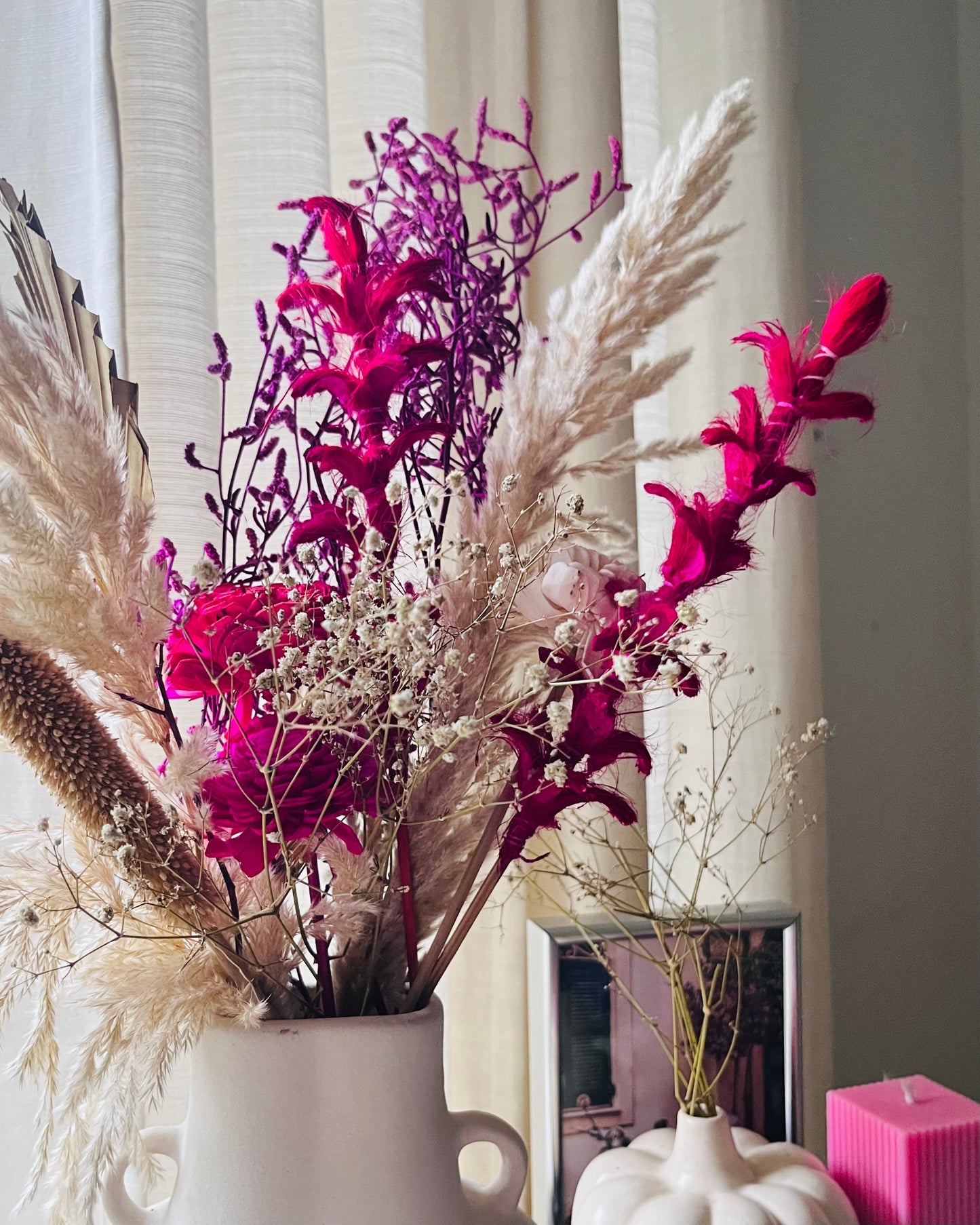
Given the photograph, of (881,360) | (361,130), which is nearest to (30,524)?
(361,130)

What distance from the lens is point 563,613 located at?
0.46 metres

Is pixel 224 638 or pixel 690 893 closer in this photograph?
pixel 224 638

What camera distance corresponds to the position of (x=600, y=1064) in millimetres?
611

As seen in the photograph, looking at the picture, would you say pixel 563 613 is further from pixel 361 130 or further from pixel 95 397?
pixel 361 130

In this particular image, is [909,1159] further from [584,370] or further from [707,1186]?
[584,370]

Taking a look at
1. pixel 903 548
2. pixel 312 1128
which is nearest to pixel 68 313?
pixel 312 1128

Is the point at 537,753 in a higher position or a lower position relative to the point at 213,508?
lower

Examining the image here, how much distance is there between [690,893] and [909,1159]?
1.21 feet

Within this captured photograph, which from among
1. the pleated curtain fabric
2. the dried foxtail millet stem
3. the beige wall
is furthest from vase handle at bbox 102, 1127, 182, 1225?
the beige wall

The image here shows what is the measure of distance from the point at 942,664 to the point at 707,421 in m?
0.43

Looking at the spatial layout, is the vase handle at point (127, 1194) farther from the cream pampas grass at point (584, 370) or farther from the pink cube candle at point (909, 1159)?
the pink cube candle at point (909, 1159)

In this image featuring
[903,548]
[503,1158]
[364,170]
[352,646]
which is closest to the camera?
[352,646]

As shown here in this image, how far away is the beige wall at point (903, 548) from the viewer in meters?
1.12

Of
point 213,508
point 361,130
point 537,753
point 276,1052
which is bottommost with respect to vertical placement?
point 276,1052
